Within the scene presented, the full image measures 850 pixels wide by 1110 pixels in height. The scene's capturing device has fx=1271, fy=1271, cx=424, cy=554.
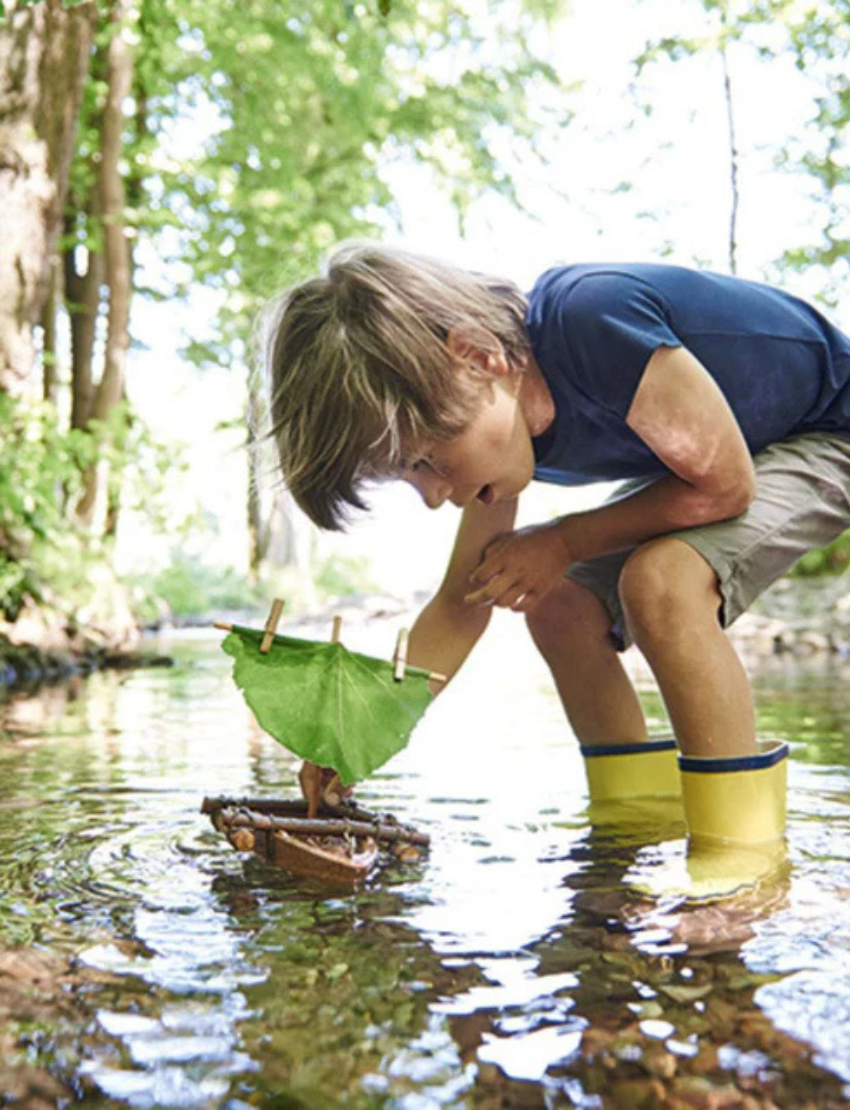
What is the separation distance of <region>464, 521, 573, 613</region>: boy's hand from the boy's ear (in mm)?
372

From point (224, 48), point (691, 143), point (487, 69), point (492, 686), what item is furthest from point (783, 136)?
point (492, 686)

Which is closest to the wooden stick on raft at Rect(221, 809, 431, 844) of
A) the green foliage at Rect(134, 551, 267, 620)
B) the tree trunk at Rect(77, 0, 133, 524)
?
the tree trunk at Rect(77, 0, 133, 524)

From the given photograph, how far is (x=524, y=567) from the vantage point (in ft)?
7.83

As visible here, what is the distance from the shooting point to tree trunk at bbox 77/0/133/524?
29.8 feet

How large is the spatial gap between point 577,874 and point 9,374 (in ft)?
17.5

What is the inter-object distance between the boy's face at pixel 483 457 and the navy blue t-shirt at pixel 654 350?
0.35 feet

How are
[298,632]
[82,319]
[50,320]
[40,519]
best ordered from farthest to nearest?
[298,632] → [82,319] → [50,320] → [40,519]

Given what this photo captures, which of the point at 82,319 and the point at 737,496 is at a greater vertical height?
the point at 82,319

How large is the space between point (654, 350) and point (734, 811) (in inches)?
30.4

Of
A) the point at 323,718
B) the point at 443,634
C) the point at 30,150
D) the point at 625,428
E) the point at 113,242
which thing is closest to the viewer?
the point at 323,718

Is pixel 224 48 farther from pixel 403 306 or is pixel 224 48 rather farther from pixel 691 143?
pixel 403 306

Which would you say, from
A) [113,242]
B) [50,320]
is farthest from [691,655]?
[50,320]

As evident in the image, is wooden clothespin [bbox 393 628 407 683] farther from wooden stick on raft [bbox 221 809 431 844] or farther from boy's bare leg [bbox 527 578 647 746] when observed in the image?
boy's bare leg [bbox 527 578 647 746]

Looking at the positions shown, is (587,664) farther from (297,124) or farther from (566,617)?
(297,124)
